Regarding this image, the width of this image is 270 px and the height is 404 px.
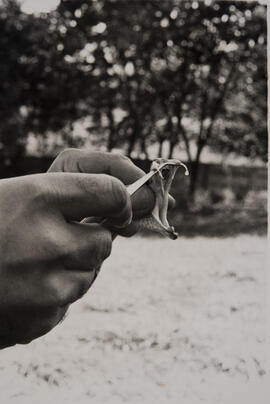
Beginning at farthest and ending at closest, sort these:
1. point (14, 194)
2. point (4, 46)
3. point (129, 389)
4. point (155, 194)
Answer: point (4, 46)
point (129, 389)
point (155, 194)
point (14, 194)

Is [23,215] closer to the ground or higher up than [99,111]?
higher up

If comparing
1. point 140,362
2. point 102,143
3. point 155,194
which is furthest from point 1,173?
point 155,194

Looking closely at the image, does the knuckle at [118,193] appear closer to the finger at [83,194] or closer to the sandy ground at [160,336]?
the finger at [83,194]

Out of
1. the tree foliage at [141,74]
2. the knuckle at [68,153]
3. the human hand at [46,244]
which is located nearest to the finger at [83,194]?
the human hand at [46,244]

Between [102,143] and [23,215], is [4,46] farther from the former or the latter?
[23,215]

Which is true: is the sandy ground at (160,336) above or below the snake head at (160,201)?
below

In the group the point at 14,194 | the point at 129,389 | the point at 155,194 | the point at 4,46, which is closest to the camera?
the point at 14,194

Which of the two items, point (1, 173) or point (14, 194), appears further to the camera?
point (1, 173)
